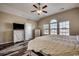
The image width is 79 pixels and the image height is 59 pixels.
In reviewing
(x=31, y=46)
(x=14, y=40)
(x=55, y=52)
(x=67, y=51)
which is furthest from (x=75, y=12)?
(x=14, y=40)

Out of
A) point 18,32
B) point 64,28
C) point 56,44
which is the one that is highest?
point 64,28

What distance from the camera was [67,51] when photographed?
1.52m

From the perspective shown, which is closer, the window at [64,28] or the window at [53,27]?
the window at [64,28]

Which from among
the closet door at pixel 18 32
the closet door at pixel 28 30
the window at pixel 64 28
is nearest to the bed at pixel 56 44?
the window at pixel 64 28

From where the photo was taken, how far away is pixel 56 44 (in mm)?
1730

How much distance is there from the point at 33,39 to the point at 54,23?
92cm

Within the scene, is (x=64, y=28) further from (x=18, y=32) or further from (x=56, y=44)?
(x=18, y=32)

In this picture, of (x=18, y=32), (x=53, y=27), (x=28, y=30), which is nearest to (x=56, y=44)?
(x=53, y=27)

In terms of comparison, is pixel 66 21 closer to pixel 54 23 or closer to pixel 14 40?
pixel 54 23

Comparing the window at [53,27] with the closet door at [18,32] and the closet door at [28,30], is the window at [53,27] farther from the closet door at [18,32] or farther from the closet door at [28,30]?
the closet door at [18,32]

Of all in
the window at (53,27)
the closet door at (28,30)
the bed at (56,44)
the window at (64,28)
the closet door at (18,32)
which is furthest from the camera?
the closet door at (18,32)

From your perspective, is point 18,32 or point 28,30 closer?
point 28,30

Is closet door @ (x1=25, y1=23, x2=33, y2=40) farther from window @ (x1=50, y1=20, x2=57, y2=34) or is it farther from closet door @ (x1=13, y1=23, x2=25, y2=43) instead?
window @ (x1=50, y1=20, x2=57, y2=34)

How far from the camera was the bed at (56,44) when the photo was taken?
1.49m
